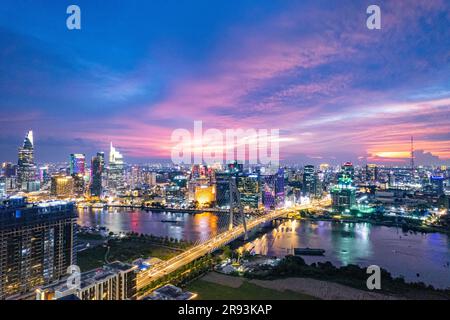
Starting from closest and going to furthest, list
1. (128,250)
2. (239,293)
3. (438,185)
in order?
1. (239,293)
2. (128,250)
3. (438,185)

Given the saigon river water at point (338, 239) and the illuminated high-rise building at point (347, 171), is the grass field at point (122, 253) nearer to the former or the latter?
the saigon river water at point (338, 239)

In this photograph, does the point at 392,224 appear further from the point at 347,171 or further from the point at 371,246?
the point at 347,171

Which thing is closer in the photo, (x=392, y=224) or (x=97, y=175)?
(x=392, y=224)

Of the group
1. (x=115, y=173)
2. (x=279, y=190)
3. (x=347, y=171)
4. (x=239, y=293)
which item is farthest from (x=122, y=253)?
(x=115, y=173)

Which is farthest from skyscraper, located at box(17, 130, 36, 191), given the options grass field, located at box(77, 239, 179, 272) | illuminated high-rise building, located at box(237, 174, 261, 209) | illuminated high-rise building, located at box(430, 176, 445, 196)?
illuminated high-rise building, located at box(430, 176, 445, 196)
